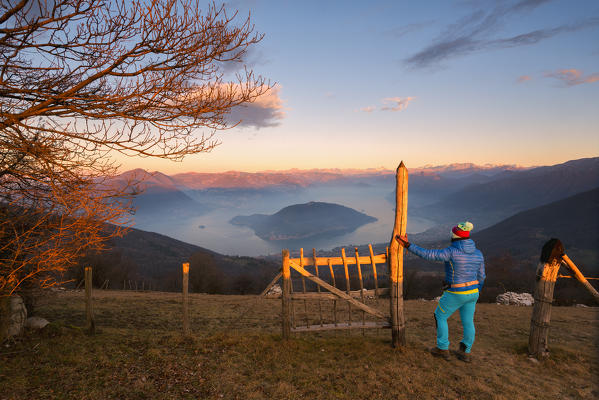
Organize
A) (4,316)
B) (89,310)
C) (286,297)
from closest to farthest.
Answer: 1. (4,316)
2. (286,297)
3. (89,310)

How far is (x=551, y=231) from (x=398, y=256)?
620 feet

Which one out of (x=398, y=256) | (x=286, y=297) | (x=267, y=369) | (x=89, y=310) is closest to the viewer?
(x=267, y=369)

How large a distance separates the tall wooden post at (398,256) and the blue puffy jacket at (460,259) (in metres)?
0.48

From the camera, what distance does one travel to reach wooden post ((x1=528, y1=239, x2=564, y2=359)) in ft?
20.3

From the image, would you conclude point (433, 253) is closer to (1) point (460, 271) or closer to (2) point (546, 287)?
(1) point (460, 271)

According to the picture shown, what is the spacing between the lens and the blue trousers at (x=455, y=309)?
5.66 m

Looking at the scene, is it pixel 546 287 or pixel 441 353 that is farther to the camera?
pixel 546 287

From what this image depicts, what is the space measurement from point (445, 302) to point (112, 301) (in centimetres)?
1492

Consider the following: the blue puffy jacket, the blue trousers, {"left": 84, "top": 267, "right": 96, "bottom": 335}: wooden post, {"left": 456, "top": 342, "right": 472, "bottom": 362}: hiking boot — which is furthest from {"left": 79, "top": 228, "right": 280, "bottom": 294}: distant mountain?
{"left": 456, "top": 342, "right": 472, "bottom": 362}: hiking boot

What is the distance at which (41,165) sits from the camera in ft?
13.9

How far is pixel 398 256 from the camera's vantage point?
20.4 feet

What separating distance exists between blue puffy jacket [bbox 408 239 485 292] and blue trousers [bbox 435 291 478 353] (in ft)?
0.54

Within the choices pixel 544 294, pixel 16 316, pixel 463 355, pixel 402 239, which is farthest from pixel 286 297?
pixel 16 316

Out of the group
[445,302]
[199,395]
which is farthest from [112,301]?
[445,302]
